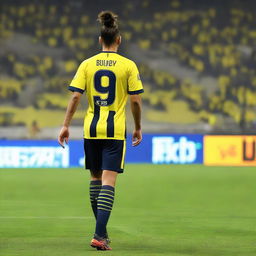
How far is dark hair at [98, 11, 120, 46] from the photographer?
5.40 metres

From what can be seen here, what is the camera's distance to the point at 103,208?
5492 mm

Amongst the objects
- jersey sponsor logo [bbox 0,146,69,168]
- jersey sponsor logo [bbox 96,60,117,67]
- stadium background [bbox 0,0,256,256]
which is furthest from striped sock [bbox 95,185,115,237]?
jersey sponsor logo [bbox 0,146,69,168]

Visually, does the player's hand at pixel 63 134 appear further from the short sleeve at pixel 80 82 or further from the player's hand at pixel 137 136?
the player's hand at pixel 137 136

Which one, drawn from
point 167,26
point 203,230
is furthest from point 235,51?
point 203,230

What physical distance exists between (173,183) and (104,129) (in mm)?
9154

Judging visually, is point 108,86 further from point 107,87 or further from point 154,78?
point 154,78

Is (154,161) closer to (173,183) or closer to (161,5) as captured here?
(173,183)

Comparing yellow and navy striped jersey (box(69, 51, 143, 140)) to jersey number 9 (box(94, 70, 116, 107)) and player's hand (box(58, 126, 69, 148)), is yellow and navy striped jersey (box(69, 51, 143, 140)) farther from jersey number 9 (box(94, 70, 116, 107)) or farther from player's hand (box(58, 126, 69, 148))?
player's hand (box(58, 126, 69, 148))

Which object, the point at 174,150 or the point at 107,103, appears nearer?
the point at 107,103

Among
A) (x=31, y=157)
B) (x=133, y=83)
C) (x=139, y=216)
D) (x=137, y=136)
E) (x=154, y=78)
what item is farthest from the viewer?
(x=154, y=78)

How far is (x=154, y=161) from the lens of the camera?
21453 mm

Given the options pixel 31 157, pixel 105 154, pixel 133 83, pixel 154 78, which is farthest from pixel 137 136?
pixel 154 78

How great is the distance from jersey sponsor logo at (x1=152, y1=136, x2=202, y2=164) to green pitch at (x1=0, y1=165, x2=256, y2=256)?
15.4 feet

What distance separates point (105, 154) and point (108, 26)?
91cm
